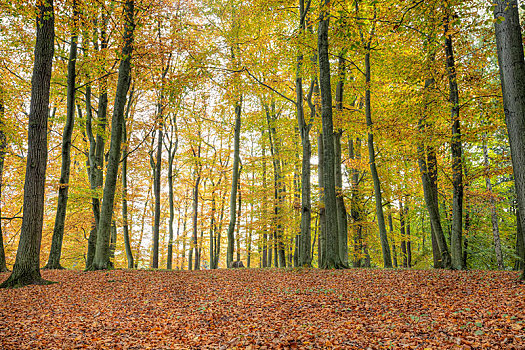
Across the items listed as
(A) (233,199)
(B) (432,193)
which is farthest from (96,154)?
(B) (432,193)

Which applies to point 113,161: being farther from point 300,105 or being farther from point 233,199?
point 300,105

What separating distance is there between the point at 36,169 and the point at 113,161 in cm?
296

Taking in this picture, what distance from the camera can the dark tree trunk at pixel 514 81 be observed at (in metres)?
5.27

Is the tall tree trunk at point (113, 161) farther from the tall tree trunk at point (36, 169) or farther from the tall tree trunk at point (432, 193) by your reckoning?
the tall tree trunk at point (432, 193)

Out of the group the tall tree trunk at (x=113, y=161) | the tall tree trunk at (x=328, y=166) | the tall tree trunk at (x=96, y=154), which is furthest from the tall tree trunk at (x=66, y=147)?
the tall tree trunk at (x=328, y=166)

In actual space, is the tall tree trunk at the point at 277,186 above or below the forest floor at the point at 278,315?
above

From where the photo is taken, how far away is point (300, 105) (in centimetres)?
1154

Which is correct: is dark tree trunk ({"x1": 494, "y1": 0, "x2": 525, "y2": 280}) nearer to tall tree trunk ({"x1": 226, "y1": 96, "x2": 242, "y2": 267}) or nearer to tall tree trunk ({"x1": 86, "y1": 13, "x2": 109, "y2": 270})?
tall tree trunk ({"x1": 226, "y1": 96, "x2": 242, "y2": 267})

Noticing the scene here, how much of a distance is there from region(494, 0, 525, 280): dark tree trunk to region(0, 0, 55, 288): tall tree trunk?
379 inches

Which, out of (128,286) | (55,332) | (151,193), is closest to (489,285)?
(55,332)

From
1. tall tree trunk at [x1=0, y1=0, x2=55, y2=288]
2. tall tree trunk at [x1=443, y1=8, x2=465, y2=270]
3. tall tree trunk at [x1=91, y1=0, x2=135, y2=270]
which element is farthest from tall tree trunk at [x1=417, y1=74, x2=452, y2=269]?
tall tree trunk at [x1=0, y1=0, x2=55, y2=288]

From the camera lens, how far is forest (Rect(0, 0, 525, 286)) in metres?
7.64

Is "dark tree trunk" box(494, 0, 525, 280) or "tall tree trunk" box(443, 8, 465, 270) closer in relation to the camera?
"dark tree trunk" box(494, 0, 525, 280)

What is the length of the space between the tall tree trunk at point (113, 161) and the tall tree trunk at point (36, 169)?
2.39 metres
